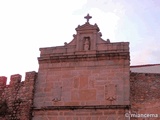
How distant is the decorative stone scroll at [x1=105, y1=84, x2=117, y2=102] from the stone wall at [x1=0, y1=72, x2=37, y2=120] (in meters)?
2.62

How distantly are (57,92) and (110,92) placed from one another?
6.04 feet

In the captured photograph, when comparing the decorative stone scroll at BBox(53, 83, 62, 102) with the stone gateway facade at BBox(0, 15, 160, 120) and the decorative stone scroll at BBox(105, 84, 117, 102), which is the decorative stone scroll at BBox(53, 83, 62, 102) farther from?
the decorative stone scroll at BBox(105, 84, 117, 102)

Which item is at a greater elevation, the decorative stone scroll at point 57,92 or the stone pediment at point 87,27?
the stone pediment at point 87,27

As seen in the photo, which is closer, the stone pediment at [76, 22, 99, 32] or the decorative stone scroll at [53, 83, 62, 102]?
the decorative stone scroll at [53, 83, 62, 102]

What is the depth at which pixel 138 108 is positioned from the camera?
10836 millimetres

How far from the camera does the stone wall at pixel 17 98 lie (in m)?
11.9

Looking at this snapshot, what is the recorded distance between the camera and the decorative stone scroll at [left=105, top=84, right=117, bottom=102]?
1120 cm

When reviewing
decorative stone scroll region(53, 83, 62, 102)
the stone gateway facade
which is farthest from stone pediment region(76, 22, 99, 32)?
decorative stone scroll region(53, 83, 62, 102)

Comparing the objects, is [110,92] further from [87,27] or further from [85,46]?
[87,27]

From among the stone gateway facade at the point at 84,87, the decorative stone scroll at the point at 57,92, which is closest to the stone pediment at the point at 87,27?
the stone gateway facade at the point at 84,87

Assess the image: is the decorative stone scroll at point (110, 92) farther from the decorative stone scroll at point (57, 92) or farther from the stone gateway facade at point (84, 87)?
the decorative stone scroll at point (57, 92)

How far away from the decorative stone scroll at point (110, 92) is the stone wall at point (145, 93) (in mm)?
577

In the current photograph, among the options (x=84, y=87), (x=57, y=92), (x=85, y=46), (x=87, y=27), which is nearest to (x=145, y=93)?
(x=84, y=87)

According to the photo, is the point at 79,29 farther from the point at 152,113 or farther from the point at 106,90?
the point at 152,113
